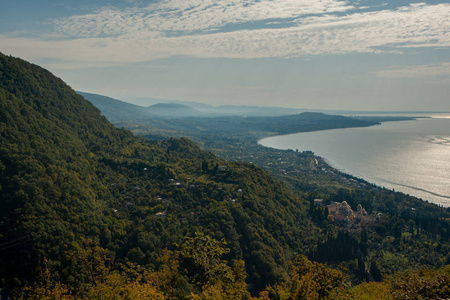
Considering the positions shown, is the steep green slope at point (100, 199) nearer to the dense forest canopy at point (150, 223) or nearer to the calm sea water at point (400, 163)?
the dense forest canopy at point (150, 223)

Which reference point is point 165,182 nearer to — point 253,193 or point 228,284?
point 253,193

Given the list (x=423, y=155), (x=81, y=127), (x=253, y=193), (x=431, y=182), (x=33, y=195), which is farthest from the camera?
(x=423, y=155)

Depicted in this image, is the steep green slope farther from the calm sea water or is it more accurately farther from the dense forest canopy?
the calm sea water

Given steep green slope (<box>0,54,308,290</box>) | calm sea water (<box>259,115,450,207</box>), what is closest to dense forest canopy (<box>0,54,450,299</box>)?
steep green slope (<box>0,54,308,290</box>)

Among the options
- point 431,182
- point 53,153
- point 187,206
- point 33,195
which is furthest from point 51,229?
point 431,182

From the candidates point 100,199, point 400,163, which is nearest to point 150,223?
point 100,199

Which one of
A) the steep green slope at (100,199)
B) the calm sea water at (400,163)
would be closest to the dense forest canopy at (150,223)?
the steep green slope at (100,199)
